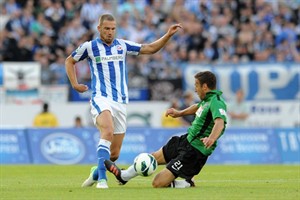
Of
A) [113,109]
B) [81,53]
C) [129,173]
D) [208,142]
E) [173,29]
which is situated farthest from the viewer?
[173,29]

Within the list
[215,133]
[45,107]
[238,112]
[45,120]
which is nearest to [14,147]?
[45,107]

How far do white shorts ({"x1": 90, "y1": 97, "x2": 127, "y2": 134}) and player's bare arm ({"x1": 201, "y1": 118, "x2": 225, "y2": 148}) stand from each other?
4.63 ft

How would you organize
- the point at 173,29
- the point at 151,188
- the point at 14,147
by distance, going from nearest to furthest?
the point at 151,188 < the point at 173,29 < the point at 14,147

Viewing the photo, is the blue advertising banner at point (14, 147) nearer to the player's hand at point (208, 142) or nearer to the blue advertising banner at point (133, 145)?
the blue advertising banner at point (133, 145)

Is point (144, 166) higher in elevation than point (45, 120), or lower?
higher

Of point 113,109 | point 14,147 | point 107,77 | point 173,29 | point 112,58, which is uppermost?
point 173,29

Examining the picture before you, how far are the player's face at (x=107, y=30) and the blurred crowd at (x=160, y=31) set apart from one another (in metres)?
11.7

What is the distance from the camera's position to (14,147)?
22.2 m

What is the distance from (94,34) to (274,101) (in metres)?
5.50

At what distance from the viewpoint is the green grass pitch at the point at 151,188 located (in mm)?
11016

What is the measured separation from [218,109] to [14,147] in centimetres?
1089

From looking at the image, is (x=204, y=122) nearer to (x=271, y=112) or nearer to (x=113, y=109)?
(x=113, y=109)

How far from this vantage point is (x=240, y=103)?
2434 cm

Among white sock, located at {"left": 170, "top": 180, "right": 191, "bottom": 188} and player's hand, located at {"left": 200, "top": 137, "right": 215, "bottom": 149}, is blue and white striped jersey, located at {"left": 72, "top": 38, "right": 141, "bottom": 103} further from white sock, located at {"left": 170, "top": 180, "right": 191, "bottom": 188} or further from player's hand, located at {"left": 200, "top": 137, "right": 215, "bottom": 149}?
player's hand, located at {"left": 200, "top": 137, "right": 215, "bottom": 149}
